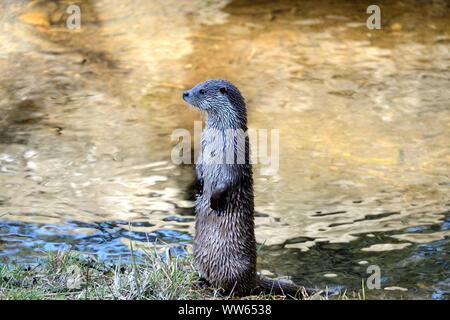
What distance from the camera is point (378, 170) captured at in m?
8.49

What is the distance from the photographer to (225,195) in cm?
530

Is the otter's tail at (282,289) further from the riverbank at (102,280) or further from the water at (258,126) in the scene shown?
the water at (258,126)

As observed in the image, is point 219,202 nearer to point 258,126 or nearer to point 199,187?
point 199,187

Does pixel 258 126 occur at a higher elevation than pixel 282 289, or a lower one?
lower

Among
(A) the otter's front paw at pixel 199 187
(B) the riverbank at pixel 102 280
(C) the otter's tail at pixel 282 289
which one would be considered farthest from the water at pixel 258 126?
(A) the otter's front paw at pixel 199 187

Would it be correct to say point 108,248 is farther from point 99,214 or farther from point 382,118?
point 382,118

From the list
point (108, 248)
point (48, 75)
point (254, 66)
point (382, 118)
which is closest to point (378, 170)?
point (382, 118)

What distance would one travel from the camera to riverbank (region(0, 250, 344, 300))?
5.12 m

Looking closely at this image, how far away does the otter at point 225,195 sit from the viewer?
5.32 meters

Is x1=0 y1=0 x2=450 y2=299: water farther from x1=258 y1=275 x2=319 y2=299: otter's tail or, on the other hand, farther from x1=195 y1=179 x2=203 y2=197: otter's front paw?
x1=195 y1=179 x2=203 y2=197: otter's front paw

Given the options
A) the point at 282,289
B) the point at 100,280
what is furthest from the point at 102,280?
the point at 282,289

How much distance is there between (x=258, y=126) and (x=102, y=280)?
454cm

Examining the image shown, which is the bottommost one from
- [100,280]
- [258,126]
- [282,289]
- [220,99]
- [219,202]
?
[258,126]
